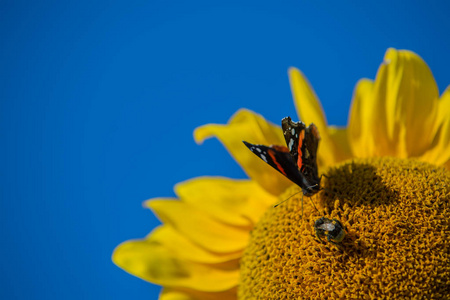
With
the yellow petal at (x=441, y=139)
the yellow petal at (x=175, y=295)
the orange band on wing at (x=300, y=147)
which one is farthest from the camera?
the yellow petal at (x=175, y=295)

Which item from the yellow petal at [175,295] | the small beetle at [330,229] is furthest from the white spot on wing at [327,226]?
the yellow petal at [175,295]

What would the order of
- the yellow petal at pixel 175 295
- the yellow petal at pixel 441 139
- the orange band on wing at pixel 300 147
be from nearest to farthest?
1. the orange band on wing at pixel 300 147
2. the yellow petal at pixel 441 139
3. the yellow petal at pixel 175 295

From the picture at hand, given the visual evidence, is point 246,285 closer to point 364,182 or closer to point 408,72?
point 364,182

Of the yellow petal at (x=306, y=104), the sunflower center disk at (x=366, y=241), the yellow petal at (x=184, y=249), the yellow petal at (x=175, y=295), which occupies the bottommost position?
the sunflower center disk at (x=366, y=241)

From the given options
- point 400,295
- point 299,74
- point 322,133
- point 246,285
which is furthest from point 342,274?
point 299,74

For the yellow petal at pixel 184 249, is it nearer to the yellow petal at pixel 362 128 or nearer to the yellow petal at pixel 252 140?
the yellow petal at pixel 252 140

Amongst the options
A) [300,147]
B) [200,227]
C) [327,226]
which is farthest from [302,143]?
[200,227]

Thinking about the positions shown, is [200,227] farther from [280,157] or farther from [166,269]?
[280,157]

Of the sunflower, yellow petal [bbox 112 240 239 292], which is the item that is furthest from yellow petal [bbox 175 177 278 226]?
yellow petal [bbox 112 240 239 292]
